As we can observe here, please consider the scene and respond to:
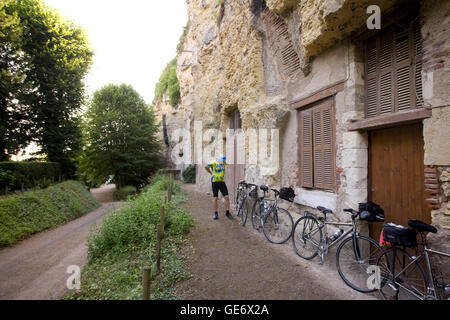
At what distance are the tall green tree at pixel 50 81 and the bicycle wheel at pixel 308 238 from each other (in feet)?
49.8

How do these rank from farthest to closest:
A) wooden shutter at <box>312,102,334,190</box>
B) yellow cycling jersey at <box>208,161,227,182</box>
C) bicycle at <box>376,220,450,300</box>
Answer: yellow cycling jersey at <box>208,161,227,182</box>, wooden shutter at <box>312,102,334,190</box>, bicycle at <box>376,220,450,300</box>

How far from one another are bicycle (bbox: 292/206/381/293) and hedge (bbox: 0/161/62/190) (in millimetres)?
→ 11992

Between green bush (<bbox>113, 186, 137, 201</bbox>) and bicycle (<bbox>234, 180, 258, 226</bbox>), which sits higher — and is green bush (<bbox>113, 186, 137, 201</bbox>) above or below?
below

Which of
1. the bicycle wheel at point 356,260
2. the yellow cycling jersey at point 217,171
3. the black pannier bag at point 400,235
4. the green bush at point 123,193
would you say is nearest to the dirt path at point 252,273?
the bicycle wheel at point 356,260

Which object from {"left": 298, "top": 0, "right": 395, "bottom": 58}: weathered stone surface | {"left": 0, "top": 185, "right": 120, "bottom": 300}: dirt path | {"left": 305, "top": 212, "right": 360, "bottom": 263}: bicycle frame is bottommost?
{"left": 0, "top": 185, "right": 120, "bottom": 300}: dirt path

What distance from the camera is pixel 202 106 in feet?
42.1

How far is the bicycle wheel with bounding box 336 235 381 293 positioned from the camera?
11.6ft

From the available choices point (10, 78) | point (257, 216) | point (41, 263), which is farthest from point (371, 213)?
point (10, 78)

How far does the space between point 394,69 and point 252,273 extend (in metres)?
4.03

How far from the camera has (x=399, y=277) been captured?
3.09 meters

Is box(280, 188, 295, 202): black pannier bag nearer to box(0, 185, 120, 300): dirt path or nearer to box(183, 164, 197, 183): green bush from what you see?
box(0, 185, 120, 300): dirt path

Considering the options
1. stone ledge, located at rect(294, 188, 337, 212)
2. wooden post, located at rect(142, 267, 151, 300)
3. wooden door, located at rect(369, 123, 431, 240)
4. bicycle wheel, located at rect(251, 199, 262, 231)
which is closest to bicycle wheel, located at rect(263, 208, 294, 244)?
bicycle wheel, located at rect(251, 199, 262, 231)

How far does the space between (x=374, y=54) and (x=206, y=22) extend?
10956mm

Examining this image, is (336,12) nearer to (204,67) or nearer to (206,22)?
(204,67)
